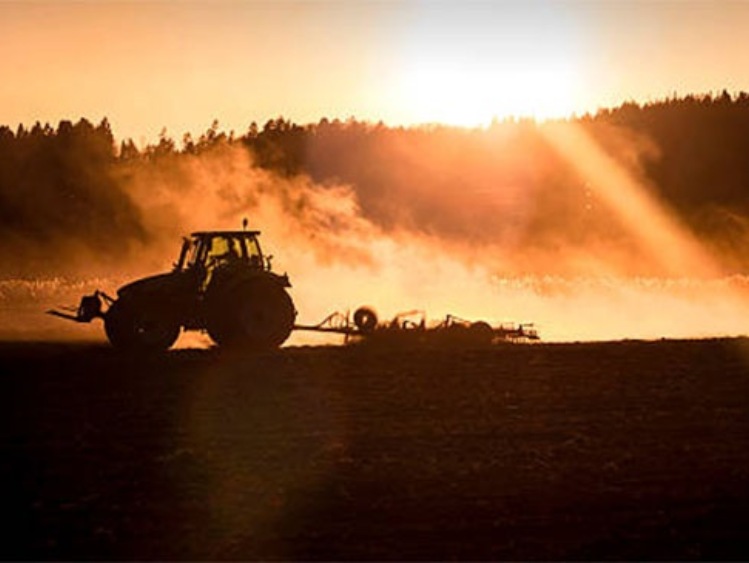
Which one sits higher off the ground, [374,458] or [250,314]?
[250,314]

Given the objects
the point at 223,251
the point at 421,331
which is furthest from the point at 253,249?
the point at 421,331

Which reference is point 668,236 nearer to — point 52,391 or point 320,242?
point 320,242

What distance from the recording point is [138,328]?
79.3ft

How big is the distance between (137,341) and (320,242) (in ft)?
55.3

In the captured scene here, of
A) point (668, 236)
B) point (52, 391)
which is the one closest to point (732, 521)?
point (52, 391)

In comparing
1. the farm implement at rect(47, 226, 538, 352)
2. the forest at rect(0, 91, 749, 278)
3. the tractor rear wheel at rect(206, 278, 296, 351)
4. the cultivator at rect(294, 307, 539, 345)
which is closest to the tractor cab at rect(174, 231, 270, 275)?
the farm implement at rect(47, 226, 538, 352)

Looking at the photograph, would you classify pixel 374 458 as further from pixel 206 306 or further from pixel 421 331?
pixel 421 331

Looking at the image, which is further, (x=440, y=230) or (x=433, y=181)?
(x=433, y=181)

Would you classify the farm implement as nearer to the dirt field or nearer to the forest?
the dirt field

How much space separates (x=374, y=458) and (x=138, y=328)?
405 inches

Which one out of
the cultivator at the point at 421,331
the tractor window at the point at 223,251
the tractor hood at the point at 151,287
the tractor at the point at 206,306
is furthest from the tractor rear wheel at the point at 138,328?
the cultivator at the point at 421,331

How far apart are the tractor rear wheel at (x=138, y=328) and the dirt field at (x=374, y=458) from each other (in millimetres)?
922

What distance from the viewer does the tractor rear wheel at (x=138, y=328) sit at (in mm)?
24094

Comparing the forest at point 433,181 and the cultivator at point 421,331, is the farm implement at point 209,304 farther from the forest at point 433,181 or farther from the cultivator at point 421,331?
the forest at point 433,181
